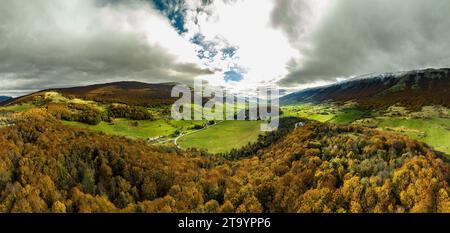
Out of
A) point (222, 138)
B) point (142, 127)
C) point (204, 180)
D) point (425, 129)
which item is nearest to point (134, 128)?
point (142, 127)

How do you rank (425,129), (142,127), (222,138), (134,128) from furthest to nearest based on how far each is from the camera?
(142,127)
(134,128)
(222,138)
(425,129)

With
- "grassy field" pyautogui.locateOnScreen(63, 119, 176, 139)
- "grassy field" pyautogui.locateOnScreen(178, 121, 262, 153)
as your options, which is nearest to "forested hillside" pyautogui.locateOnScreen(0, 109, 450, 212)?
"grassy field" pyautogui.locateOnScreen(178, 121, 262, 153)

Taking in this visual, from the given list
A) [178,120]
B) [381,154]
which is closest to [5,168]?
[381,154]

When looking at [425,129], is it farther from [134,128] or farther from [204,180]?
[134,128]

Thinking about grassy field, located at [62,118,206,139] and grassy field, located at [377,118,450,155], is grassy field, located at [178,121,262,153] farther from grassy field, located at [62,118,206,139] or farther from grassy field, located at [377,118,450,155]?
grassy field, located at [377,118,450,155]

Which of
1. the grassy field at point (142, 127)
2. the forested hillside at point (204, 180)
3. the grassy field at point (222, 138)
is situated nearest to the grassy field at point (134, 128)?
the grassy field at point (142, 127)
